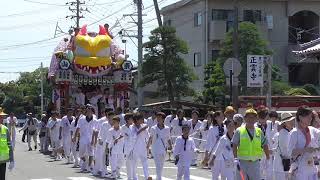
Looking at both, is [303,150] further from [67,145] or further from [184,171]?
[67,145]

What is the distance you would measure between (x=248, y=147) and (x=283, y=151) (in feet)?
7.11

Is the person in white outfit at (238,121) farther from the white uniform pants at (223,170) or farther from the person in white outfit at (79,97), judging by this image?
the person in white outfit at (79,97)

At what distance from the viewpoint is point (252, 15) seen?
48.9 m

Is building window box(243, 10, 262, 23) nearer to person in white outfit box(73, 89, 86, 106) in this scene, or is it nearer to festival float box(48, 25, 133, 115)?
festival float box(48, 25, 133, 115)

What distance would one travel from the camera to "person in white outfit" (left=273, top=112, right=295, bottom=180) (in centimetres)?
1261

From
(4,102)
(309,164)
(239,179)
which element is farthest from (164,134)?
(4,102)

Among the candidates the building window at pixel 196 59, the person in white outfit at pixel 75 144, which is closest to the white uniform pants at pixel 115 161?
the person in white outfit at pixel 75 144

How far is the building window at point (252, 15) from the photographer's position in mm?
48500

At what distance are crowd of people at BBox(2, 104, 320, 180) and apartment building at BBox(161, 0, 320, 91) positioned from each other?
24810mm

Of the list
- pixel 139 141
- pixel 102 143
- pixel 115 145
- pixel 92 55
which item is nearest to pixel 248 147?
pixel 139 141

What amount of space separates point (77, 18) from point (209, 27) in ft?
62.2

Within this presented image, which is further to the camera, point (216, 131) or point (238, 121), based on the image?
point (216, 131)

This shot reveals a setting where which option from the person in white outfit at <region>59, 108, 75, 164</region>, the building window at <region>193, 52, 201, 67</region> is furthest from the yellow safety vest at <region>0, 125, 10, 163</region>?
the building window at <region>193, 52, 201, 67</region>

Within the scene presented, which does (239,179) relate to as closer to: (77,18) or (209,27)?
(209,27)
